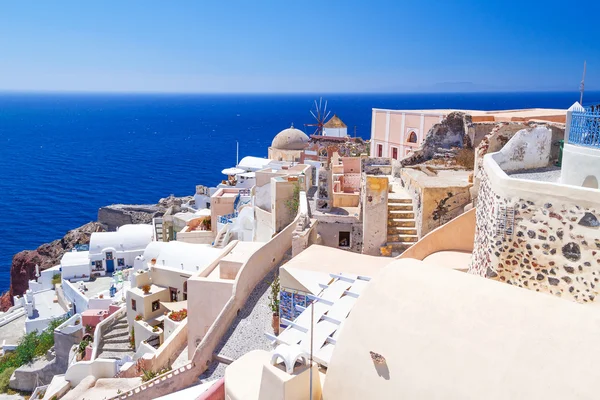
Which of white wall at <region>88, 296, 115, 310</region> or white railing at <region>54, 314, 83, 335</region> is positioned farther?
white wall at <region>88, 296, 115, 310</region>

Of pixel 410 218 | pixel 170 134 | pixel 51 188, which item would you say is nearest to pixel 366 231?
pixel 410 218

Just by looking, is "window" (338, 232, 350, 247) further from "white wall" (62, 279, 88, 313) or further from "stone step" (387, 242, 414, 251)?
"white wall" (62, 279, 88, 313)

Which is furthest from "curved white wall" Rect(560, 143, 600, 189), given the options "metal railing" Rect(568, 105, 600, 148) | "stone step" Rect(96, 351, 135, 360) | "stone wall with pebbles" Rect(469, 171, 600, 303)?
"stone step" Rect(96, 351, 135, 360)

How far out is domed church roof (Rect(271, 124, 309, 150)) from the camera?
46.1 meters

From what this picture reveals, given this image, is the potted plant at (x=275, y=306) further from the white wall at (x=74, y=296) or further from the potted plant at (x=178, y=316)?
the white wall at (x=74, y=296)

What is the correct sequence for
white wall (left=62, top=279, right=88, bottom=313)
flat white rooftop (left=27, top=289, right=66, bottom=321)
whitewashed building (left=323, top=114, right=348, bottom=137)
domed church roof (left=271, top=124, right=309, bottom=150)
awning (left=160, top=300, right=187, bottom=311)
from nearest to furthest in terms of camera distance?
awning (left=160, top=300, right=187, bottom=311)
white wall (left=62, top=279, right=88, bottom=313)
flat white rooftop (left=27, top=289, right=66, bottom=321)
whitewashed building (left=323, top=114, right=348, bottom=137)
domed church roof (left=271, top=124, right=309, bottom=150)

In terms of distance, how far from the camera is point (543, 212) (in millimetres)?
8141

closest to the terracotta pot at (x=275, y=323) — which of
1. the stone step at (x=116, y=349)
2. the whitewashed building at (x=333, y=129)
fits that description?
the stone step at (x=116, y=349)

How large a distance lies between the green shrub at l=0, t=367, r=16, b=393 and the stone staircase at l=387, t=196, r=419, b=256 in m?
20.1

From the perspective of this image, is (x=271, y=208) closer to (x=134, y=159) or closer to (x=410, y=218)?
(x=410, y=218)

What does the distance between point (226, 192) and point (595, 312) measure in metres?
29.2

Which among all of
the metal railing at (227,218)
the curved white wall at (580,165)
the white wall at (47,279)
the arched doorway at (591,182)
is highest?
the curved white wall at (580,165)

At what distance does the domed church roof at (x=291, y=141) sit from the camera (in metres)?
46.1

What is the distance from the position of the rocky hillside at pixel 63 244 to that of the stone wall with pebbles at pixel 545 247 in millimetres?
34622
